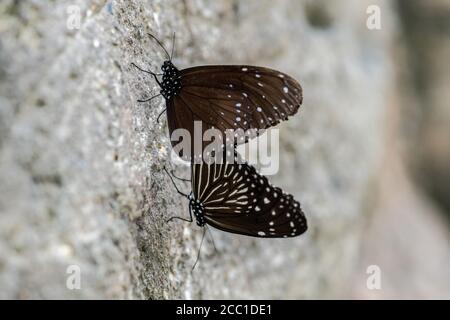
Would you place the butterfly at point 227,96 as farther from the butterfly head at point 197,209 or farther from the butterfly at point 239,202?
the butterfly head at point 197,209

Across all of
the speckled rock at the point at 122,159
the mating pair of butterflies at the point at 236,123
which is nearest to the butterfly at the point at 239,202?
the mating pair of butterflies at the point at 236,123

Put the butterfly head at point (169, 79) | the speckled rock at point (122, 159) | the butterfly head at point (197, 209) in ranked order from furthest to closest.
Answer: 1. the butterfly head at point (197, 209)
2. the butterfly head at point (169, 79)
3. the speckled rock at point (122, 159)

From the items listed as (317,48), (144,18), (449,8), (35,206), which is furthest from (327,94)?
(35,206)

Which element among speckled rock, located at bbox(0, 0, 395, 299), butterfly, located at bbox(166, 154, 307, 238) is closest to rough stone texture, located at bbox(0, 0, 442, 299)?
speckled rock, located at bbox(0, 0, 395, 299)

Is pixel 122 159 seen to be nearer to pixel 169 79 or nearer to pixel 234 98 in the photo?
pixel 169 79

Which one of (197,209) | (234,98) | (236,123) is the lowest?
(197,209)

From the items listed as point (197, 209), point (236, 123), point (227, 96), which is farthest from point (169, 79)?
point (197, 209)
